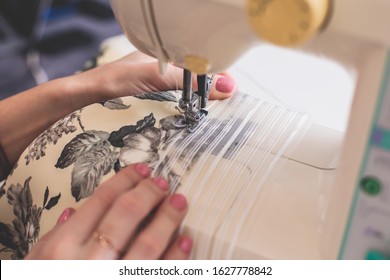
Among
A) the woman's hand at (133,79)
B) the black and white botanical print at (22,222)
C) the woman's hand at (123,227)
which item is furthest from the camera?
the woman's hand at (133,79)

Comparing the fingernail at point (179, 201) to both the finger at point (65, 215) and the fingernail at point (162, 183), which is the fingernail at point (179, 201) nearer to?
the fingernail at point (162, 183)

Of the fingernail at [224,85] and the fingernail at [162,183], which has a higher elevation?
the fingernail at [224,85]

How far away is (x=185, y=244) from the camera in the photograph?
574mm

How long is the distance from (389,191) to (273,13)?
0.65 feet

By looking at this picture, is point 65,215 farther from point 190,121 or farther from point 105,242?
point 190,121

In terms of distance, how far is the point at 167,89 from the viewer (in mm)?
837

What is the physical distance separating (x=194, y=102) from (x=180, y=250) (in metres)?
0.22

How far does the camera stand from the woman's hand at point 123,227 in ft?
1.82

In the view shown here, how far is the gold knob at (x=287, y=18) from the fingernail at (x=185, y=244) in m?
0.23

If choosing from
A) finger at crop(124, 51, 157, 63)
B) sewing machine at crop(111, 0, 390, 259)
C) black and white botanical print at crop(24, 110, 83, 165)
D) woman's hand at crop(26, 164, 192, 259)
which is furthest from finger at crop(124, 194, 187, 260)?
finger at crop(124, 51, 157, 63)

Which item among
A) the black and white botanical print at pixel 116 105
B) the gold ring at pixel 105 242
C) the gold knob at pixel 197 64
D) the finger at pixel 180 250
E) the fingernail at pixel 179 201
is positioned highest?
the gold knob at pixel 197 64

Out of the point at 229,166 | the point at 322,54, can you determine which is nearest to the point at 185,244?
the point at 229,166

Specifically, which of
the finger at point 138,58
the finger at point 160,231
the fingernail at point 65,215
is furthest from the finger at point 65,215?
the finger at point 138,58
